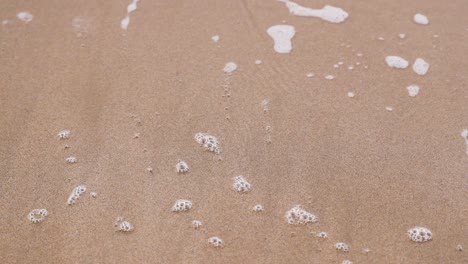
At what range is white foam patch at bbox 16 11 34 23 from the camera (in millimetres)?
3482

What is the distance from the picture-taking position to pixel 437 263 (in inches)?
88.1

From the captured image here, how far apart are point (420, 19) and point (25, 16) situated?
3082mm

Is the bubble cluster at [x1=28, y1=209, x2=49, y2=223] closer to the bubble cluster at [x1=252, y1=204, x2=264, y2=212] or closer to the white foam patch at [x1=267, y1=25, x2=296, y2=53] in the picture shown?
the bubble cluster at [x1=252, y1=204, x2=264, y2=212]

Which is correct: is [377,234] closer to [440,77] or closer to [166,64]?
[440,77]

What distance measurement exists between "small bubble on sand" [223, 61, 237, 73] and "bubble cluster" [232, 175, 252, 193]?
0.91 metres

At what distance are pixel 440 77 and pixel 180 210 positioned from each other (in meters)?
2.03

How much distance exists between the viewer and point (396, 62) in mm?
3248

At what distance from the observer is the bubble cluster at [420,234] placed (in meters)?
2.31

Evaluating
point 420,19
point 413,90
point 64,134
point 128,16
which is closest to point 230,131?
point 64,134

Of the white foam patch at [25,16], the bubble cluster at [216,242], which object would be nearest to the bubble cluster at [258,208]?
the bubble cluster at [216,242]

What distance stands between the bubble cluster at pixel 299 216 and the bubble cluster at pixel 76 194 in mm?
1117

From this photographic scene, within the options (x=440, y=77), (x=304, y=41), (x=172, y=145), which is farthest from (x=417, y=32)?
(x=172, y=145)

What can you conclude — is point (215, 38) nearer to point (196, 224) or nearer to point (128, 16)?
point (128, 16)

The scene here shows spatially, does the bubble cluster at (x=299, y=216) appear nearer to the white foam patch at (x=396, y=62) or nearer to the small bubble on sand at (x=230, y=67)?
the small bubble on sand at (x=230, y=67)
